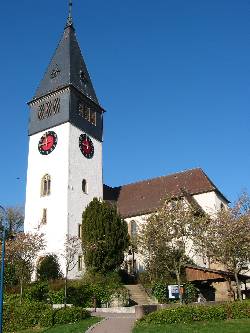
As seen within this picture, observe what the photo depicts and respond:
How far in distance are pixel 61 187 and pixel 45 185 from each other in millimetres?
2641

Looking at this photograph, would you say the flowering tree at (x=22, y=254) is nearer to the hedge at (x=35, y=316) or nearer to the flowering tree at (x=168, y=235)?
the flowering tree at (x=168, y=235)

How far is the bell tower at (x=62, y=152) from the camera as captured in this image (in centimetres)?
4328

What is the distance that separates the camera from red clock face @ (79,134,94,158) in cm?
4747

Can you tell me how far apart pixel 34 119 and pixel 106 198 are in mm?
13232

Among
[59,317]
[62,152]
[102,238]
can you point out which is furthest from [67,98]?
[59,317]

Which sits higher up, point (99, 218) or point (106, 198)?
point (106, 198)

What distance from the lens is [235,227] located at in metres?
34.1

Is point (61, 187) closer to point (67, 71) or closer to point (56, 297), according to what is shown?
point (67, 71)

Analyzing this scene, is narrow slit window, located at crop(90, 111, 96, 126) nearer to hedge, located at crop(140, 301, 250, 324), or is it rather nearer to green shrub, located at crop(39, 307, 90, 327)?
green shrub, located at crop(39, 307, 90, 327)

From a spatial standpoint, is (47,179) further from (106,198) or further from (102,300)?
(102,300)

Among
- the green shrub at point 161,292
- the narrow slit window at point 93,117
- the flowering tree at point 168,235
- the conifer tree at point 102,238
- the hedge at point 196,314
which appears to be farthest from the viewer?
the narrow slit window at point 93,117

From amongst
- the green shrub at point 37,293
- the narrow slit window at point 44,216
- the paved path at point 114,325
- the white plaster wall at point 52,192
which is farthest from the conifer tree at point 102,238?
the paved path at point 114,325

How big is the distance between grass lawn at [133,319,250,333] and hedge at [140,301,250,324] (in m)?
0.69

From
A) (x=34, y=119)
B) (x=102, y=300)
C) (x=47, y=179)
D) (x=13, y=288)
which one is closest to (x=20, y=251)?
(x=13, y=288)
